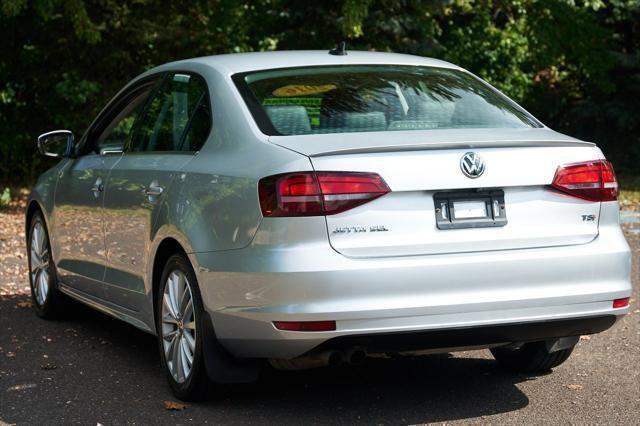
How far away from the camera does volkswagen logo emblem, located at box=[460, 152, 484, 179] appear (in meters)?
5.37

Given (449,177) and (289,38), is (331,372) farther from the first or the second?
(289,38)

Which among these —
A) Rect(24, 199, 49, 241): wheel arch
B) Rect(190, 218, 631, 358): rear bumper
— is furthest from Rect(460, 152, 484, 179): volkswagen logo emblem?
Rect(24, 199, 49, 241): wheel arch

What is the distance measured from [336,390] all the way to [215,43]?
14294mm

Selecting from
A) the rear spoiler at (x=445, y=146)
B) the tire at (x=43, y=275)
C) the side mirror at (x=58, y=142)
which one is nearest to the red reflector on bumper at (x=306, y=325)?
the rear spoiler at (x=445, y=146)

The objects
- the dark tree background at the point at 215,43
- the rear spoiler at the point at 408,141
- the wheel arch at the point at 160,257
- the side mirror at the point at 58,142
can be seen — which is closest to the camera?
the rear spoiler at the point at 408,141

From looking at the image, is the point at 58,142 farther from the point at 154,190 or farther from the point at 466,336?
the point at 466,336

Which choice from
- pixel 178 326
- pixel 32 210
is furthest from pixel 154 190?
pixel 32 210

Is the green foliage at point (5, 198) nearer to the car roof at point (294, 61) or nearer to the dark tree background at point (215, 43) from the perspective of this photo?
the dark tree background at point (215, 43)

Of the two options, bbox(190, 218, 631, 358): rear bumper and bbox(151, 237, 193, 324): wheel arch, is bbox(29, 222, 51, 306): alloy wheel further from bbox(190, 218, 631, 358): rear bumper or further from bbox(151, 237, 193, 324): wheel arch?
bbox(190, 218, 631, 358): rear bumper

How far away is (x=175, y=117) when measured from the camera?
6.63 metres

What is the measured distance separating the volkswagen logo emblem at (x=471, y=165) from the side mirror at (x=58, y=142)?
342 cm

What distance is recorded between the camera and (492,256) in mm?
5375

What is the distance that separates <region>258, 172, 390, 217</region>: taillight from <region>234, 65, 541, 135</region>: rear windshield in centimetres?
47

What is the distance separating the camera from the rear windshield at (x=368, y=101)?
577cm
